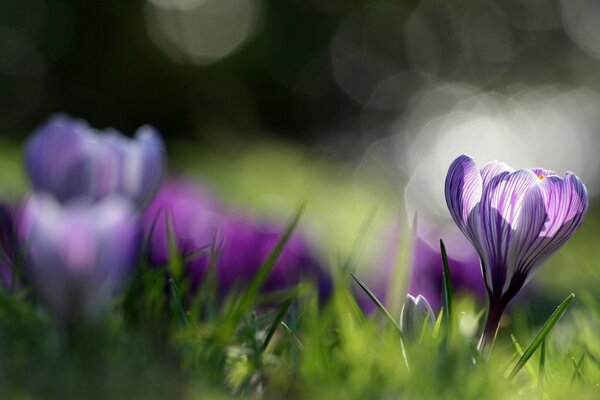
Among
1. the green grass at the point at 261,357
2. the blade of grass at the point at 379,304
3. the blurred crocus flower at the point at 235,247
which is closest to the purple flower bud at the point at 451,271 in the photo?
the blurred crocus flower at the point at 235,247

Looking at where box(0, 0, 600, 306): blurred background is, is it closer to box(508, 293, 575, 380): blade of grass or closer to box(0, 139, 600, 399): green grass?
box(0, 139, 600, 399): green grass

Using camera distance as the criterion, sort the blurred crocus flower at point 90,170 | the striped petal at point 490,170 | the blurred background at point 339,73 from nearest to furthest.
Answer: the striped petal at point 490,170, the blurred crocus flower at point 90,170, the blurred background at point 339,73

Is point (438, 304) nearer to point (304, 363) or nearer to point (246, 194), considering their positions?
point (304, 363)

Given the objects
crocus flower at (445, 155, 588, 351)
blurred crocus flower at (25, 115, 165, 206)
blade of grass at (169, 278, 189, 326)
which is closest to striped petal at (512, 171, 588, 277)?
crocus flower at (445, 155, 588, 351)

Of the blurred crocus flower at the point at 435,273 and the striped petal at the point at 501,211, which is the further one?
the blurred crocus flower at the point at 435,273

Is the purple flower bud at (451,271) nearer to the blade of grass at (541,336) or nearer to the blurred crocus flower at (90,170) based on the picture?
the blurred crocus flower at (90,170)

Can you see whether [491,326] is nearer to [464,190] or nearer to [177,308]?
[464,190]

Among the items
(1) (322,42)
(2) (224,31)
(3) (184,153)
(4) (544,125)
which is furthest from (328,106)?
(3) (184,153)
